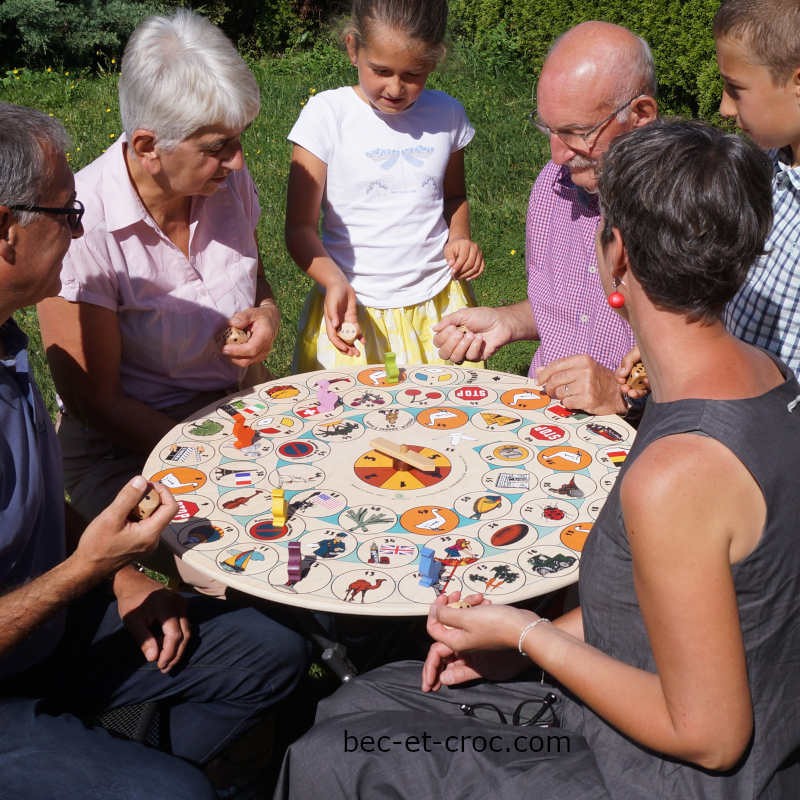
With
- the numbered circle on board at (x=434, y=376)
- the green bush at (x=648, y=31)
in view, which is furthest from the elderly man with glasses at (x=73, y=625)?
the green bush at (x=648, y=31)

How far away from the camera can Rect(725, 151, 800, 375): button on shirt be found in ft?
9.94

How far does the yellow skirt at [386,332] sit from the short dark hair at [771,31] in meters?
1.56

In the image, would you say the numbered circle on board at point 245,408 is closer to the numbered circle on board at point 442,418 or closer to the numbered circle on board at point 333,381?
the numbered circle on board at point 333,381

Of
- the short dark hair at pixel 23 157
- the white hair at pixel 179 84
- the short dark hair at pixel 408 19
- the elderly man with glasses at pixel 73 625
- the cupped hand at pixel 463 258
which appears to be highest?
the short dark hair at pixel 408 19

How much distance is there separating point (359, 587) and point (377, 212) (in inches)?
79.0

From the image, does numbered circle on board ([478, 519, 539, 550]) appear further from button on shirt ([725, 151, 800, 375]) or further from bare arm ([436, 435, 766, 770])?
button on shirt ([725, 151, 800, 375])

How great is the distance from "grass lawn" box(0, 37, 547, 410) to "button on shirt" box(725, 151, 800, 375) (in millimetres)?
1510

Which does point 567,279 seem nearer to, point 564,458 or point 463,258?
point 463,258

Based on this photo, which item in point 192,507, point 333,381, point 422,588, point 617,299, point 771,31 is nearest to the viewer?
point 617,299

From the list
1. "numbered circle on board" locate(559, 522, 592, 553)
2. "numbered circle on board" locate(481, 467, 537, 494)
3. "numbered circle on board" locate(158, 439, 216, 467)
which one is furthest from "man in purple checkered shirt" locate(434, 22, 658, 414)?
"numbered circle on board" locate(158, 439, 216, 467)

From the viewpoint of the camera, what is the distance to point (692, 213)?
186 centimetres

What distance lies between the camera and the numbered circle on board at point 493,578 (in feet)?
7.65

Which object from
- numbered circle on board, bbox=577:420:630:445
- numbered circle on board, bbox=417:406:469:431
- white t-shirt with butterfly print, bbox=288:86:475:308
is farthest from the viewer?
white t-shirt with butterfly print, bbox=288:86:475:308

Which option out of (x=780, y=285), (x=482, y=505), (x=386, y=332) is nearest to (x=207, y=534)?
(x=482, y=505)
